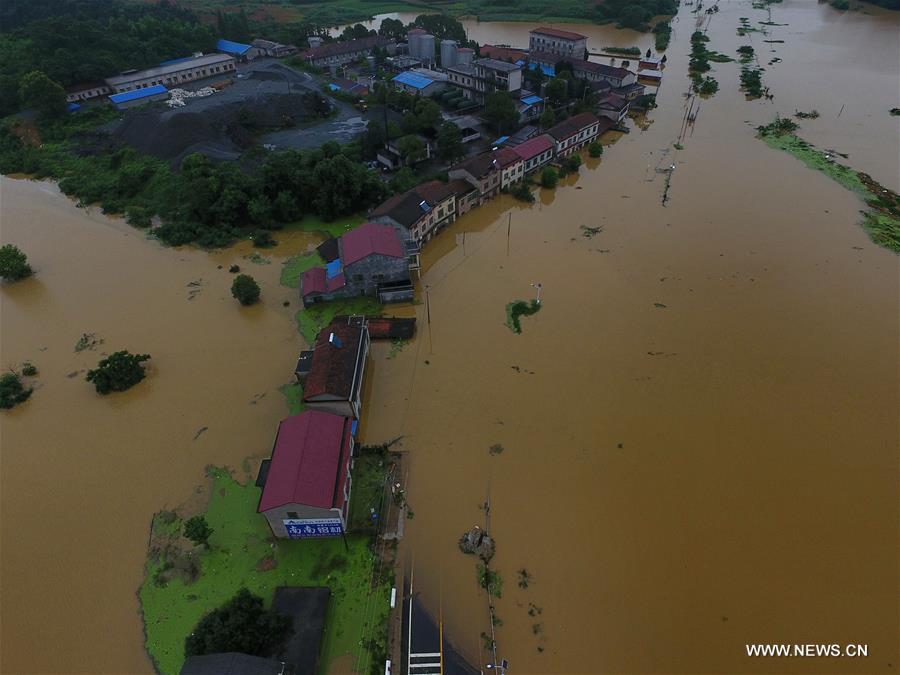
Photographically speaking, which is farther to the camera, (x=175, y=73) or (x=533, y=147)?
(x=175, y=73)

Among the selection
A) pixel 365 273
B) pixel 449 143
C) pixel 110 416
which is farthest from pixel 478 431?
pixel 449 143

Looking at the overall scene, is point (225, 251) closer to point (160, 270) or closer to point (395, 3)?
point (160, 270)

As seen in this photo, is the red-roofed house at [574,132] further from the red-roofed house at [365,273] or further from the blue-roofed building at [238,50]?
the blue-roofed building at [238,50]

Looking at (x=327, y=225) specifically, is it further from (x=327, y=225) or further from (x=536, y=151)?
(x=536, y=151)

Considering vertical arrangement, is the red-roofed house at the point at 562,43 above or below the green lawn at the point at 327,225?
above

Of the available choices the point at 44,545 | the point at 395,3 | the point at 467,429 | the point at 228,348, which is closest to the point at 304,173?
the point at 228,348

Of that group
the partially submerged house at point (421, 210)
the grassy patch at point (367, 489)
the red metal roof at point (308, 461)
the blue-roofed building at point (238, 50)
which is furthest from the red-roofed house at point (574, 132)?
the blue-roofed building at point (238, 50)
